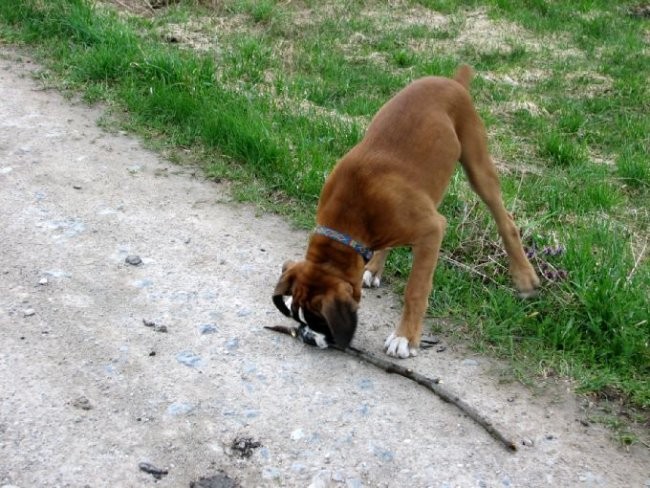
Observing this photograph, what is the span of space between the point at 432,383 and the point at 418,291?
0.54 m

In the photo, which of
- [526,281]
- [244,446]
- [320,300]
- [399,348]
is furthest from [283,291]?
[526,281]

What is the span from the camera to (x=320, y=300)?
3.75m

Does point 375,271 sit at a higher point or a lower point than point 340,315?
lower

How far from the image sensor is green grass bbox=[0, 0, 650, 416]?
168 inches

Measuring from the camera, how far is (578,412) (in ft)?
12.1

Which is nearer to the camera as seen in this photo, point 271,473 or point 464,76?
point 271,473

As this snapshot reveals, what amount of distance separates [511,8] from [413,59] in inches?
109

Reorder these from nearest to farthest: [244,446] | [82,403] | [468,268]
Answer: [244,446]
[82,403]
[468,268]

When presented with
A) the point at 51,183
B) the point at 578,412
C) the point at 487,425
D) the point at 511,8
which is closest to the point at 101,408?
the point at 487,425

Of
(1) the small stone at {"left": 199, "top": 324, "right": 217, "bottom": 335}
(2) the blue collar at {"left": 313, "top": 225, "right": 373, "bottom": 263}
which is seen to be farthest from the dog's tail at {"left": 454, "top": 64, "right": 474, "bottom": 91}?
(1) the small stone at {"left": 199, "top": 324, "right": 217, "bottom": 335}

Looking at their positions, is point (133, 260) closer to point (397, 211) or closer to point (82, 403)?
point (82, 403)

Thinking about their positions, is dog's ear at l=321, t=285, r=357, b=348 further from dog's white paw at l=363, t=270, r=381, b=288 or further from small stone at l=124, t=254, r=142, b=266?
small stone at l=124, t=254, r=142, b=266

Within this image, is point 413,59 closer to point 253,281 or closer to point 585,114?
point 585,114

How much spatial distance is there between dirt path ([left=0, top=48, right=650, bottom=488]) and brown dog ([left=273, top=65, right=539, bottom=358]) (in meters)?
0.32
